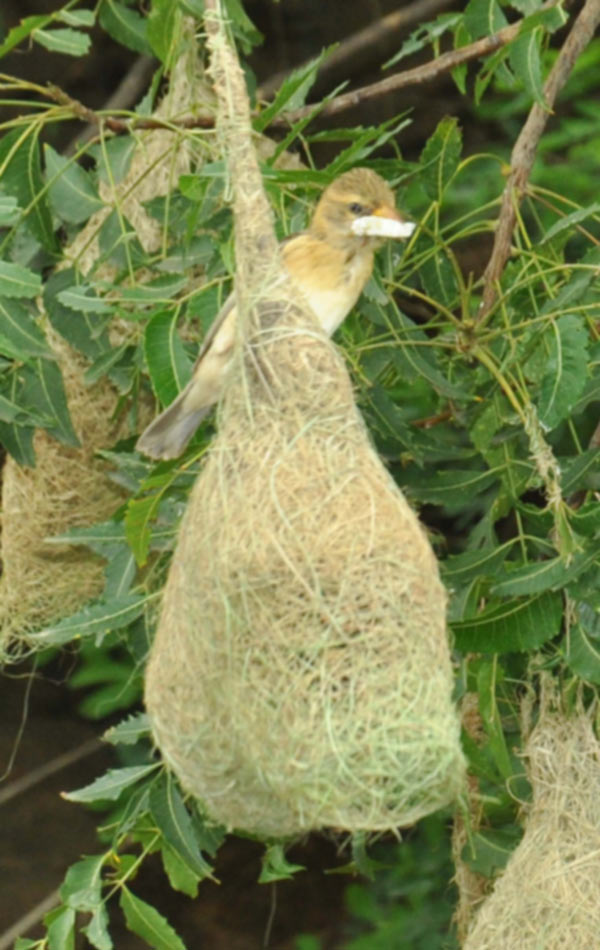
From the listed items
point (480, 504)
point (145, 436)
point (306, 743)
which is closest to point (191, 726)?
point (306, 743)

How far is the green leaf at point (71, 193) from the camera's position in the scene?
2.89 metres

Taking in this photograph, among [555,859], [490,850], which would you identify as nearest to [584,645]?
[555,859]

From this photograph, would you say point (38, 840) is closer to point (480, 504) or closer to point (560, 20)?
point (480, 504)

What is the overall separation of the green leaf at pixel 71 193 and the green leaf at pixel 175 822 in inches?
33.7

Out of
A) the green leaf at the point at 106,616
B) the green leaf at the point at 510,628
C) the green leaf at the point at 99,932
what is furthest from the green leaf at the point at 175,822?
the green leaf at the point at 510,628

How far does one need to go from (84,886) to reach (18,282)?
Answer: 86 cm

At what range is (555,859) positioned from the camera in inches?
→ 97.2

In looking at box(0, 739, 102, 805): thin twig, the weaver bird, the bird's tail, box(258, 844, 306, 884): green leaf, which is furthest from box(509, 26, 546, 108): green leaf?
box(0, 739, 102, 805): thin twig

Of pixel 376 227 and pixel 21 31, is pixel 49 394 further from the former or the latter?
pixel 376 227

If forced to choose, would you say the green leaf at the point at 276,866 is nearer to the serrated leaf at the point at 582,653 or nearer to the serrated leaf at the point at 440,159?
the serrated leaf at the point at 582,653

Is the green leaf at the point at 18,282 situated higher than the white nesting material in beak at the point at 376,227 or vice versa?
the green leaf at the point at 18,282

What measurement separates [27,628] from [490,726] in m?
0.97

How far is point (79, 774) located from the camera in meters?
4.74

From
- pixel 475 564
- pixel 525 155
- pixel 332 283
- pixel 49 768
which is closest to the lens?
pixel 332 283
